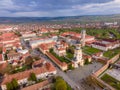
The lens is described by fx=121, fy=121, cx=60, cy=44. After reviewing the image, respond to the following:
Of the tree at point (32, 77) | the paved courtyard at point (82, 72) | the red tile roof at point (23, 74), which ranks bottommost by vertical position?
the paved courtyard at point (82, 72)

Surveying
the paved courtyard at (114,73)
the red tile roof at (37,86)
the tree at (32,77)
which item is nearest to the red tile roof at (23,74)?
the tree at (32,77)

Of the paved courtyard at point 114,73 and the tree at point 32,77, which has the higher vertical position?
the tree at point 32,77

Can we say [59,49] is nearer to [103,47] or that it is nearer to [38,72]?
[38,72]

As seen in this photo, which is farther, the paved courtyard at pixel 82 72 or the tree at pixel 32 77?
the paved courtyard at pixel 82 72

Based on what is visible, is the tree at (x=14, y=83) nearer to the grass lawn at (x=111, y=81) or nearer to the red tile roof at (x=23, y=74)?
the red tile roof at (x=23, y=74)

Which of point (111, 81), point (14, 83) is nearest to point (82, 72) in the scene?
point (111, 81)

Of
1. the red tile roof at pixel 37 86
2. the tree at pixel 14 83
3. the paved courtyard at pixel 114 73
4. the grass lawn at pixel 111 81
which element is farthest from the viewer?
the paved courtyard at pixel 114 73

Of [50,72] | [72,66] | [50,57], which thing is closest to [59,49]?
[50,57]

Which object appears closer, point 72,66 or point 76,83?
point 76,83

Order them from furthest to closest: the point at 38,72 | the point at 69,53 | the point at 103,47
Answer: the point at 103,47
the point at 69,53
the point at 38,72
